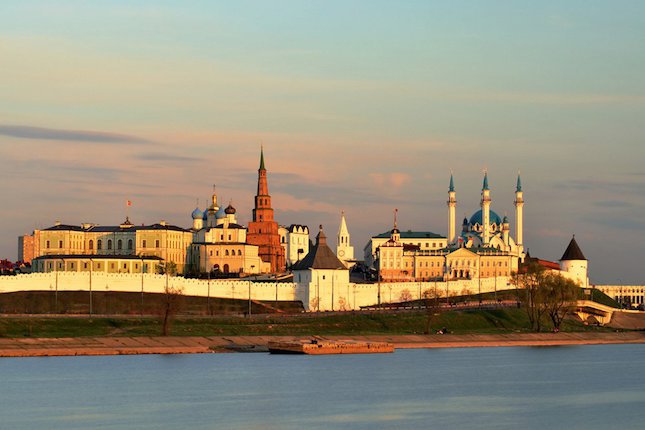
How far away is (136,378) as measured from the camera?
7394cm

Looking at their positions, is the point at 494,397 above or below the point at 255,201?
below

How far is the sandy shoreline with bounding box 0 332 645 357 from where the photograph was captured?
90.7 meters

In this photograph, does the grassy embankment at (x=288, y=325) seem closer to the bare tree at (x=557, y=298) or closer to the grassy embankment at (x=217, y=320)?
the grassy embankment at (x=217, y=320)

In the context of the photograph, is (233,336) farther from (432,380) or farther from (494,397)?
(494,397)

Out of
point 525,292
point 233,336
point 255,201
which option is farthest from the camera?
point 255,201

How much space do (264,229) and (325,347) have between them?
98936 millimetres

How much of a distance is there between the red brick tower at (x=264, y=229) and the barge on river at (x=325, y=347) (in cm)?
9369

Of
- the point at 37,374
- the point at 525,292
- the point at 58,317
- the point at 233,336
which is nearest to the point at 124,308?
the point at 58,317

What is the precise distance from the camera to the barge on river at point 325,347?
9638 cm

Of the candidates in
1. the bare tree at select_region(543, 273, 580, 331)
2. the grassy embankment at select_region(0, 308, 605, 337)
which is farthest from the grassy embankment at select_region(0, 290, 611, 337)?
the bare tree at select_region(543, 273, 580, 331)

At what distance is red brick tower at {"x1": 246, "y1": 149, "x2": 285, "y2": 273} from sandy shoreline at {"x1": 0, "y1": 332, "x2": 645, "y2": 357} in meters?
76.8

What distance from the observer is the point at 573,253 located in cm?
18350

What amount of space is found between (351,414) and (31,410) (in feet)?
43.0

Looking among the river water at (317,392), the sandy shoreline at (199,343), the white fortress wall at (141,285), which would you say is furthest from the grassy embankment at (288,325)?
the white fortress wall at (141,285)
